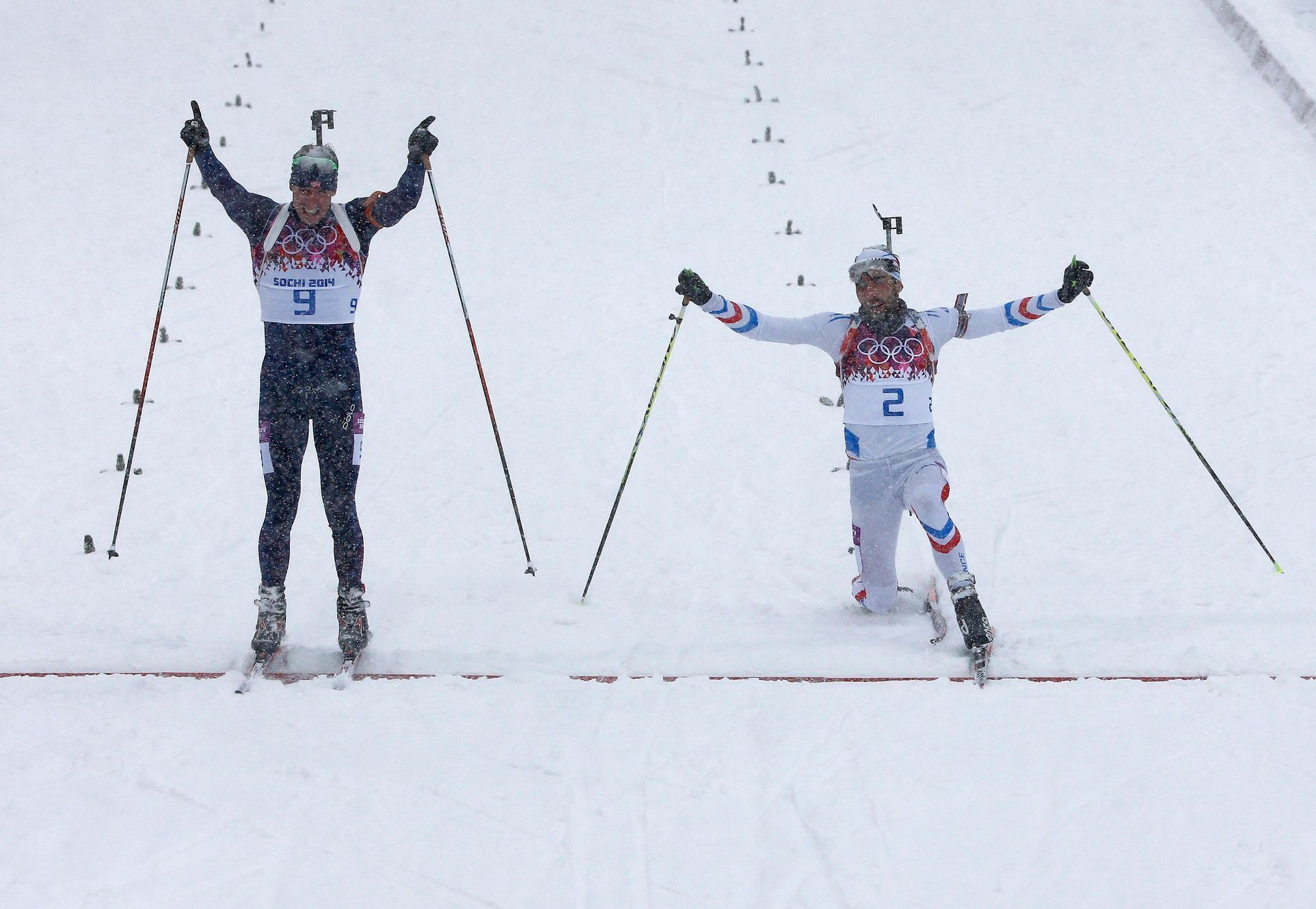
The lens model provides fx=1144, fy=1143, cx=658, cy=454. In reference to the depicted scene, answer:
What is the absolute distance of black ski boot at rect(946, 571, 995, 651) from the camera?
482cm

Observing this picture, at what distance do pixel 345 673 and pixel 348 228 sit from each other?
6.21 ft

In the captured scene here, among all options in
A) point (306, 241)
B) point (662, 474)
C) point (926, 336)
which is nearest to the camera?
point (306, 241)

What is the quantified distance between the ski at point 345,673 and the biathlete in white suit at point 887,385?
7.05 ft

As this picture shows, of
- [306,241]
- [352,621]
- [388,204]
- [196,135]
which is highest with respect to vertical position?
[196,135]

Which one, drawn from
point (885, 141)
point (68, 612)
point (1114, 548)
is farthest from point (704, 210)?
point (68, 612)

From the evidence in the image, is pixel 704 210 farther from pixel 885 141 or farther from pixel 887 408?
pixel 887 408

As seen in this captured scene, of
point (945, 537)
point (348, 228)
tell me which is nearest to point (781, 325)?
point (945, 537)

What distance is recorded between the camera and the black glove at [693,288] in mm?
5188

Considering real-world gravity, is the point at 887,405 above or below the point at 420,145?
below

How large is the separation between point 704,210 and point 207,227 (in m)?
4.73

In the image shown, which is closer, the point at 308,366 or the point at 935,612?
the point at 308,366

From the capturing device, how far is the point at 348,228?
16.1ft

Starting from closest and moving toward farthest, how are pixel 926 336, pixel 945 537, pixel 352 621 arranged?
1. pixel 352 621
2. pixel 945 537
3. pixel 926 336

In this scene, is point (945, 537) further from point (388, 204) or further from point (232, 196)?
point (232, 196)
